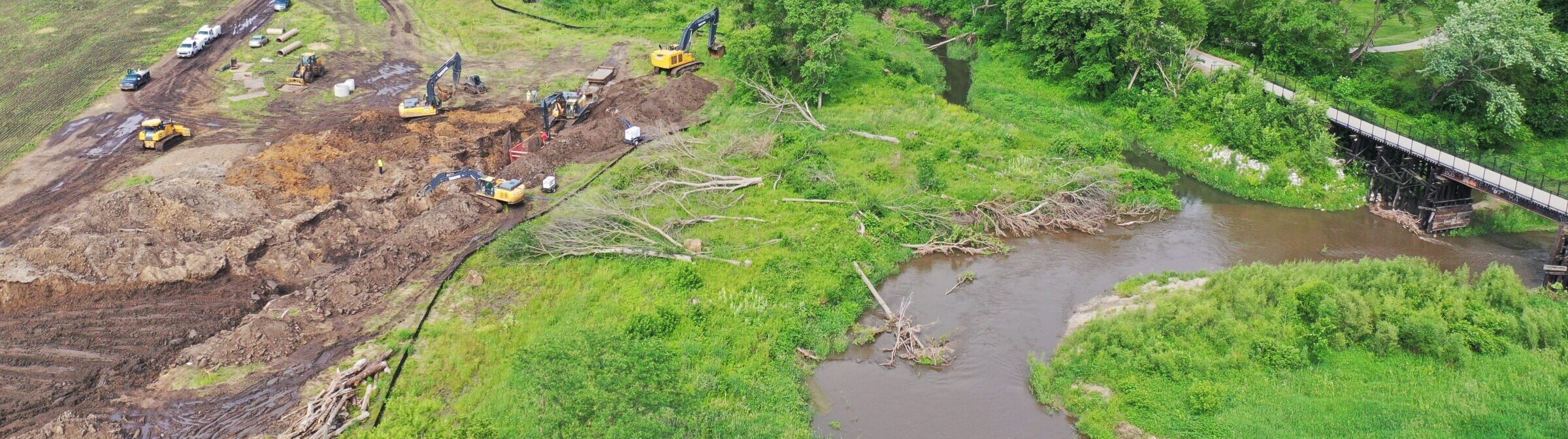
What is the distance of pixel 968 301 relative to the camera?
36188mm

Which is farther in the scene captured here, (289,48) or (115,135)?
(289,48)

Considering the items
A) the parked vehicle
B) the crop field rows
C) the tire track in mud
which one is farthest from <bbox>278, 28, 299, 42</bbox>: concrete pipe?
the parked vehicle

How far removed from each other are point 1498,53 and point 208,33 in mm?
72575

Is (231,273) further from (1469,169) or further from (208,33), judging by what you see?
(1469,169)

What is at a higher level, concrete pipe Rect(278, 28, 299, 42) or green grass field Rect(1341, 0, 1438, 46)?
green grass field Rect(1341, 0, 1438, 46)

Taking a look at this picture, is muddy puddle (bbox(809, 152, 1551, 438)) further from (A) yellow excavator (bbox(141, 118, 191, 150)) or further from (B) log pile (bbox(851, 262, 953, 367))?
(A) yellow excavator (bbox(141, 118, 191, 150))

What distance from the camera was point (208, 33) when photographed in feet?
203

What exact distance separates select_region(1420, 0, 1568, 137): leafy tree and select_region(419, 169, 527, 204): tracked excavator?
146ft

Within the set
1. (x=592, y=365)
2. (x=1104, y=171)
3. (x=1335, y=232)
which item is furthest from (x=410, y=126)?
(x=1335, y=232)

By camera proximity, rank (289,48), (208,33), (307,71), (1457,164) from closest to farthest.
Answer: (1457,164), (307,71), (289,48), (208,33)

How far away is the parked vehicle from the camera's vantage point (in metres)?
53.9

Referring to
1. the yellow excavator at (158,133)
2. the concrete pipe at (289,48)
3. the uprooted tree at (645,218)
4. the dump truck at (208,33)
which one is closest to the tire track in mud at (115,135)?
the dump truck at (208,33)

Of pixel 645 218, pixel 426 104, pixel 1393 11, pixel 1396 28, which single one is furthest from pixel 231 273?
pixel 1396 28

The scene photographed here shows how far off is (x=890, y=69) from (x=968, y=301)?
2681cm
